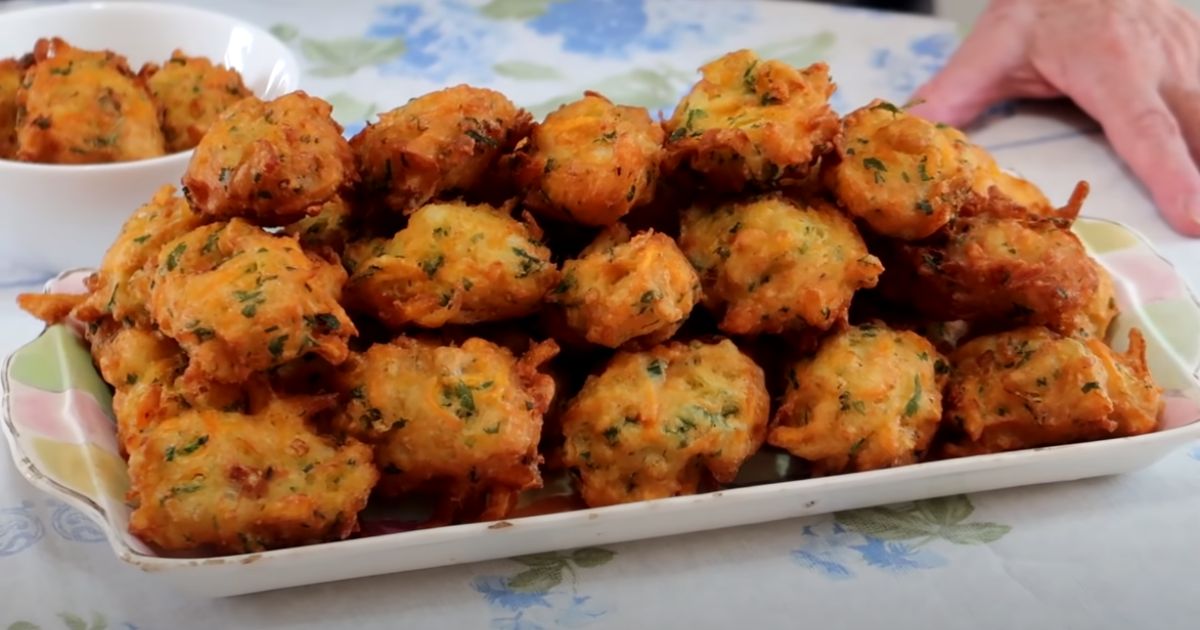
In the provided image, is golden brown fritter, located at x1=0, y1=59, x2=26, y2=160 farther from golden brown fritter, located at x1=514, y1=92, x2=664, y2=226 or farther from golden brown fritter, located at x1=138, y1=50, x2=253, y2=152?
golden brown fritter, located at x1=514, y1=92, x2=664, y2=226

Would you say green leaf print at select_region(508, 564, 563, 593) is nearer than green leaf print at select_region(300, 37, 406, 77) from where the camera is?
Yes

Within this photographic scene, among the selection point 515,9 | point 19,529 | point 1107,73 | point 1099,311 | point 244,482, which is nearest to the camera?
point 244,482

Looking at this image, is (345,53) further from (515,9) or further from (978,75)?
(978,75)

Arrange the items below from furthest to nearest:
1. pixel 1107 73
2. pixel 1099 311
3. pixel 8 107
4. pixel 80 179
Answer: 1. pixel 1107 73
2. pixel 8 107
3. pixel 80 179
4. pixel 1099 311

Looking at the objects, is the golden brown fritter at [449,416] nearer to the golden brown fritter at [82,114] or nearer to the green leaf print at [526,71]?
the golden brown fritter at [82,114]

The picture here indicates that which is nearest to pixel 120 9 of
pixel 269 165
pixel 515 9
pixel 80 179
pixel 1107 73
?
pixel 80 179

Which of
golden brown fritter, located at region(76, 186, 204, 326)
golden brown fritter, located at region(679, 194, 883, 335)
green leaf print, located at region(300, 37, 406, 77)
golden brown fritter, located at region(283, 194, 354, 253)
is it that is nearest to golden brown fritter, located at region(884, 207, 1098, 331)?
golden brown fritter, located at region(679, 194, 883, 335)

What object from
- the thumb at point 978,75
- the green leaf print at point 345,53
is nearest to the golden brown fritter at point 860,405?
the thumb at point 978,75

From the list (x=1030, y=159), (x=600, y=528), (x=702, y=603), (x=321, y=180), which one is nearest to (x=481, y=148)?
(x=321, y=180)
